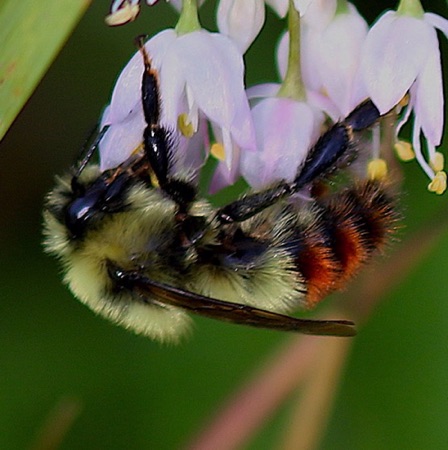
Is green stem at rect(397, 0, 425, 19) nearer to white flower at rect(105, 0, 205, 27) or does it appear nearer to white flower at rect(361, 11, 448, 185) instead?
white flower at rect(361, 11, 448, 185)

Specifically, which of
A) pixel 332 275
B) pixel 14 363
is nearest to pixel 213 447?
pixel 14 363

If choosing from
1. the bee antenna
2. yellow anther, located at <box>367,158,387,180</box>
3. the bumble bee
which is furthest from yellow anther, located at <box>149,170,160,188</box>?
yellow anther, located at <box>367,158,387,180</box>

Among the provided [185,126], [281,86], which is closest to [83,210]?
[185,126]

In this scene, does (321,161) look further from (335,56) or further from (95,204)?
(95,204)

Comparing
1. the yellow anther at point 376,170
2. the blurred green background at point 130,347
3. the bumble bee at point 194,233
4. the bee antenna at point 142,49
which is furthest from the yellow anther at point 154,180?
the blurred green background at point 130,347

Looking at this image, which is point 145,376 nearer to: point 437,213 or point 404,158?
point 437,213
